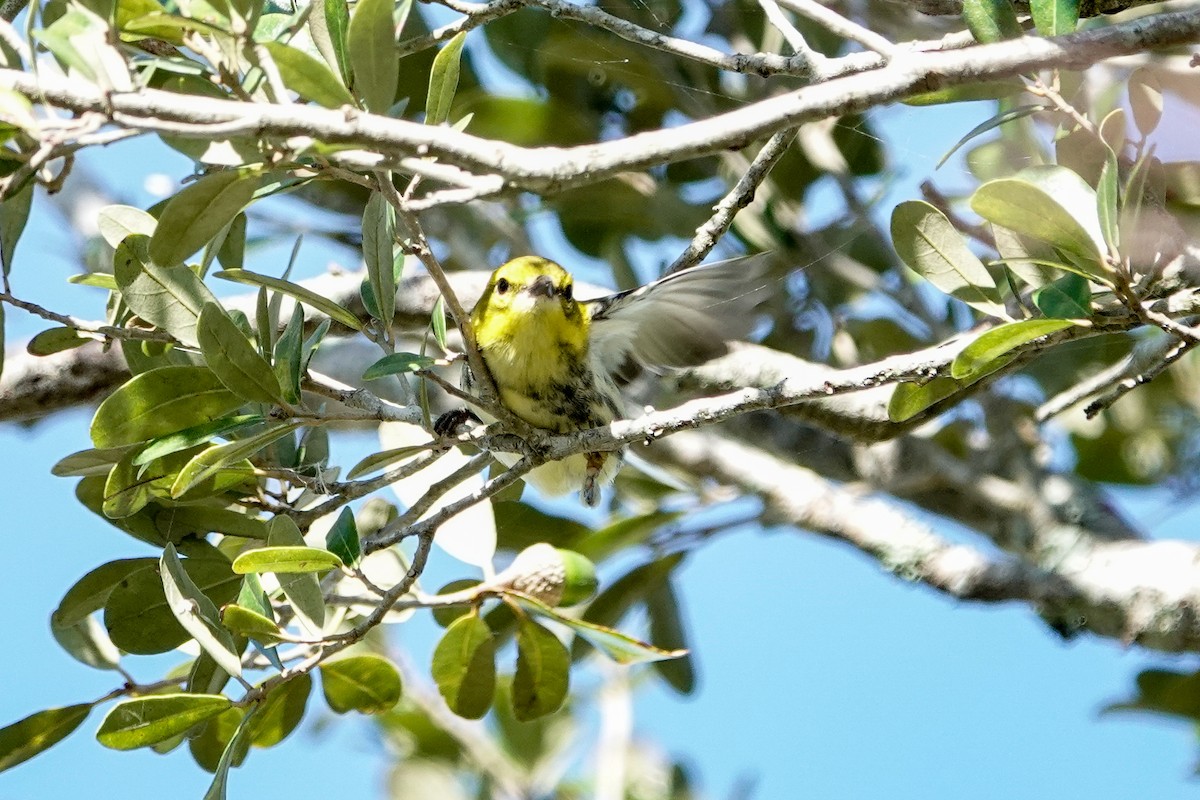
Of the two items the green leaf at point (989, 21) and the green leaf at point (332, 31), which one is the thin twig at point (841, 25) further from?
the green leaf at point (332, 31)

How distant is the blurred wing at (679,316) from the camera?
9.27 ft

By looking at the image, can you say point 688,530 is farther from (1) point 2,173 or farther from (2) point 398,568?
(1) point 2,173

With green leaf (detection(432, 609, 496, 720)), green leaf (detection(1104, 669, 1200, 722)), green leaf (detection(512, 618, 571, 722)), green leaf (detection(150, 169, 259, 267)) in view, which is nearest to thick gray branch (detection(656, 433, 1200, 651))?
green leaf (detection(1104, 669, 1200, 722))

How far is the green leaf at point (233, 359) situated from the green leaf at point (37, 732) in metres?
0.88

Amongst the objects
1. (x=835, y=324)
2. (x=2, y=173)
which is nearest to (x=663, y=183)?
(x=835, y=324)

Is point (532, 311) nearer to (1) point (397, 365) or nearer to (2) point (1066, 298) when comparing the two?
(1) point (397, 365)

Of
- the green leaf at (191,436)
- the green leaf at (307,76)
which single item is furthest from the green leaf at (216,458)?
the green leaf at (307,76)

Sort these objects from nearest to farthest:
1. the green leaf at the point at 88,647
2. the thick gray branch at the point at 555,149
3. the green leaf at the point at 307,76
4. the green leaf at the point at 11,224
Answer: the thick gray branch at the point at 555,149 < the green leaf at the point at 307,76 < the green leaf at the point at 11,224 < the green leaf at the point at 88,647

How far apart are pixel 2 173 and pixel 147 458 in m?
0.64

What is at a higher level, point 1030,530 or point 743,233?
point 743,233

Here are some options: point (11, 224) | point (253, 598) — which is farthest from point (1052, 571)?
point (11, 224)

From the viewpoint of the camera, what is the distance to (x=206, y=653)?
2.35m

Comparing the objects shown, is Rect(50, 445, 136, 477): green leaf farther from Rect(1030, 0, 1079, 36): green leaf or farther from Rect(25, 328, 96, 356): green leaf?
Rect(1030, 0, 1079, 36): green leaf

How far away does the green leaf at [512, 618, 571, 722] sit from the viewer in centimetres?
271
